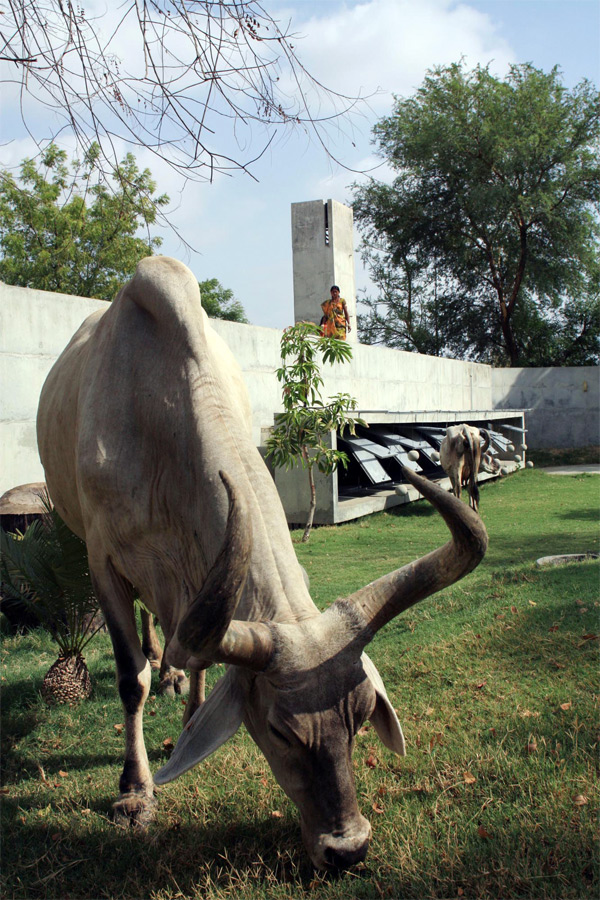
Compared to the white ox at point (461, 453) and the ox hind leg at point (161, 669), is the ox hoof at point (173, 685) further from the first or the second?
the white ox at point (461, 453)

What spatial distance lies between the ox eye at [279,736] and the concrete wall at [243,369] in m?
6.58

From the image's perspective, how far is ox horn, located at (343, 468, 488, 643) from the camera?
8.64 feet

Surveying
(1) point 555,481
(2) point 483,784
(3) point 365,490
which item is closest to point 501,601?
(2) point 483,784

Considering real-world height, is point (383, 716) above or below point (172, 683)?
above

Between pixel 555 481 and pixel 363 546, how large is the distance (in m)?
10.00

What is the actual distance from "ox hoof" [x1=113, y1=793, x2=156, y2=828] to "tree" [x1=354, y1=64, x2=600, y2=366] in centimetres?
2801

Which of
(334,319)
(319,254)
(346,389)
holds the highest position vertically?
(319,254)

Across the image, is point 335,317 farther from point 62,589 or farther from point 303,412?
point 62,589

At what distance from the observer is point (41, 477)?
29.5ft

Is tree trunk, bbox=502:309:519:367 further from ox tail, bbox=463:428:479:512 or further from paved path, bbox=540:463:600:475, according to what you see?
ox tail, bbox=463:428:479:512

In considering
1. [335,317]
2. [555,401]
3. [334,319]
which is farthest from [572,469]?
[334,319]

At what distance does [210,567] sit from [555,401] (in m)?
25.8

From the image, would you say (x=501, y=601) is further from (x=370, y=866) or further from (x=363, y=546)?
(x=363, y=546)

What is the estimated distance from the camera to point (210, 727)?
2.88 m
